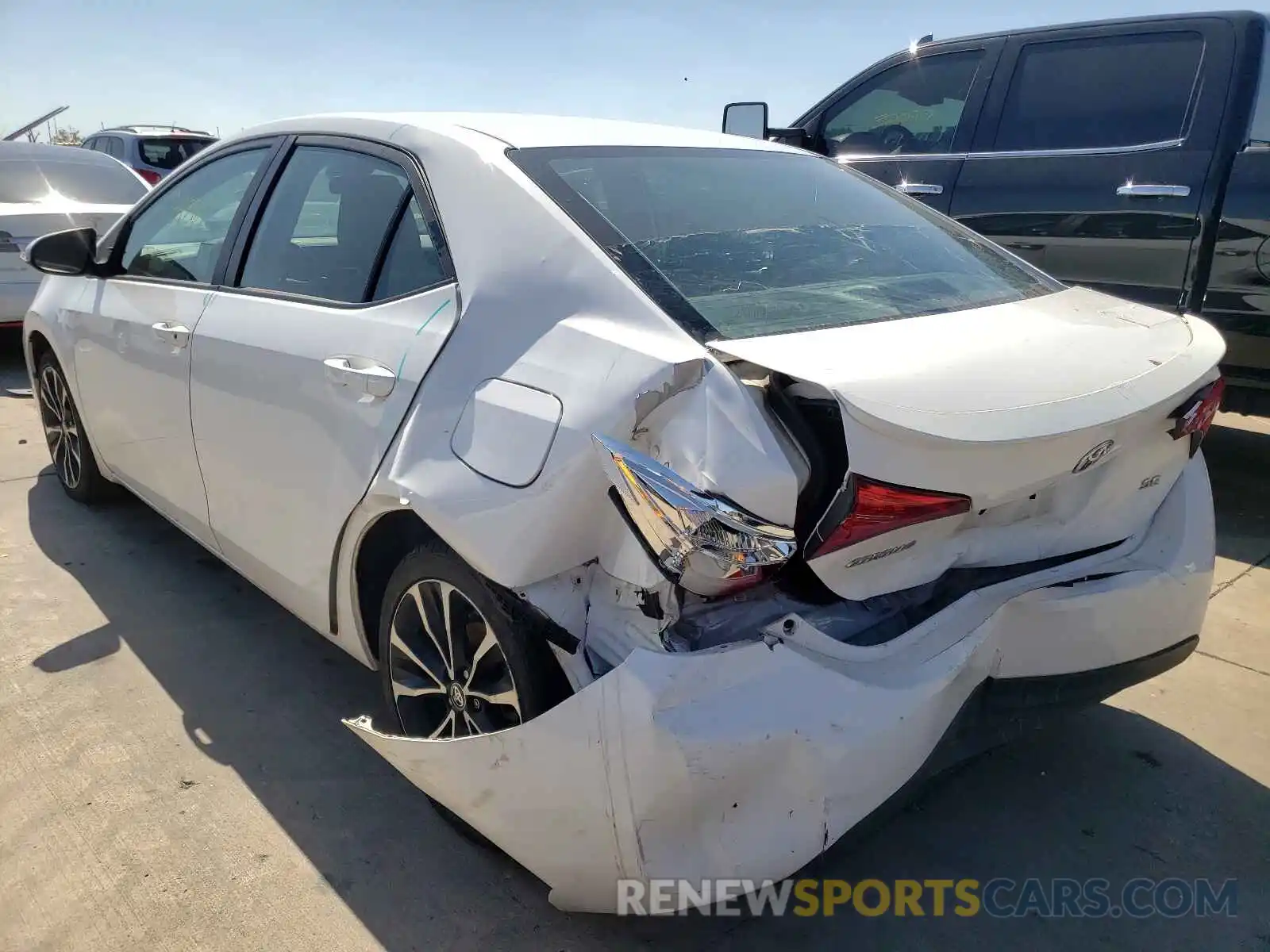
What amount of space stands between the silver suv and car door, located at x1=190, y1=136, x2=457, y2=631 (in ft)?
39.9

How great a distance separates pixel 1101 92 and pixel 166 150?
13337mm

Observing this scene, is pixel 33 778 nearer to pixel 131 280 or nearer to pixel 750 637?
pixel 131 280

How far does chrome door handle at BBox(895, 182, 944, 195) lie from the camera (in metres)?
5.27

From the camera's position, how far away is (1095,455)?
1.86 m

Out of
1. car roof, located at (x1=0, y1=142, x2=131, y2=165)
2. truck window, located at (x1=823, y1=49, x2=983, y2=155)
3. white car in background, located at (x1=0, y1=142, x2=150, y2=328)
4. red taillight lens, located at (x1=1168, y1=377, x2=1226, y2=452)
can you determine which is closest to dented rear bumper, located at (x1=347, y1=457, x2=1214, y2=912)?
red taillight lens, located at (x1=1168, y1=377, x2=1226, y2=452)

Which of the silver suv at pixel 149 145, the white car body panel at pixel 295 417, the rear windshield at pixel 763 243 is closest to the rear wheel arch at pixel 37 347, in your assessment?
the white car body panel at pixel 295 417

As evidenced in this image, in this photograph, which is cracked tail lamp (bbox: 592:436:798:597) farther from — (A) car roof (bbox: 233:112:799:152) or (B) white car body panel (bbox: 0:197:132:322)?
(B) white car body panel (bbox: 0:197:132:322)

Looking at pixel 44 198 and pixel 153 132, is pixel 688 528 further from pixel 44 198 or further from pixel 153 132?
pixel 153 132

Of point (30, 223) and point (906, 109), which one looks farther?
point (30, 223)

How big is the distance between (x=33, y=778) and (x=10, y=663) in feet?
2.40

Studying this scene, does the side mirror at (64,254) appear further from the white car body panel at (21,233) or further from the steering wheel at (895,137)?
the steering wheel at (895,137)

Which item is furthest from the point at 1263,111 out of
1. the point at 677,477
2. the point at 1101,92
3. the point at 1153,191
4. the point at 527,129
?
the point at 677,477

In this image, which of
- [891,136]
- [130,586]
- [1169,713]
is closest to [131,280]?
Result: [130,586]

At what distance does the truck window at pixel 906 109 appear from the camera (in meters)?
5.34
